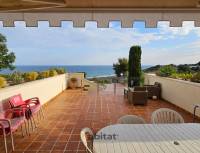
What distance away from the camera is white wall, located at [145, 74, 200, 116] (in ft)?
24.3

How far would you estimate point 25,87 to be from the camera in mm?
7230

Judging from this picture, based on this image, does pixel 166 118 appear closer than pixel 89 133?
No

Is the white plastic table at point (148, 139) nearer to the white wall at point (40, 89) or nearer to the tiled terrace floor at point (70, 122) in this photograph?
the tiled terrace floor at point (70, 122)

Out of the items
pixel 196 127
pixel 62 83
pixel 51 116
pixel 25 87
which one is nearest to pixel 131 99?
pixel 51 116

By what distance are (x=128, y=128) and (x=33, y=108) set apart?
3.42 meters

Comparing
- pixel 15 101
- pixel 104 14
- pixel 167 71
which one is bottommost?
pixel 15 101

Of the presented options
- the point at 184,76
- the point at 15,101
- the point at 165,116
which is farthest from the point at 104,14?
the point at 184,76

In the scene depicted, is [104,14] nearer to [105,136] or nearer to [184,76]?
[105,136]

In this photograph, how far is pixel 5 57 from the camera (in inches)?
628

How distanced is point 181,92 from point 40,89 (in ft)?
16.2

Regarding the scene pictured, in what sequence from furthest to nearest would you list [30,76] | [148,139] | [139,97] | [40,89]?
[30,76], [139,97], [40,89], [148,139]

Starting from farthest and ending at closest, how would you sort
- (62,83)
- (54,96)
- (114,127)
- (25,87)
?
(62,83) → (54,96) → (25,87) → (114,127)

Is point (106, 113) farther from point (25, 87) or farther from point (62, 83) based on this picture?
point (62, 83)

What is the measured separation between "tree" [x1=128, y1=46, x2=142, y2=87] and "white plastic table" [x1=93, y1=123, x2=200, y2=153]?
869 cm
